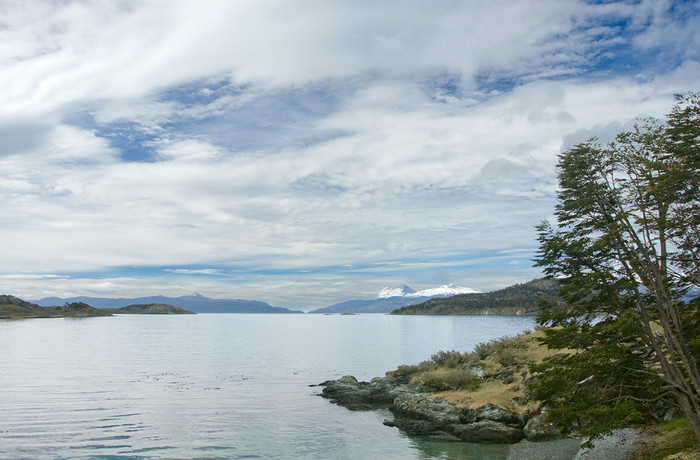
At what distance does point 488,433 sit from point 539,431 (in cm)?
238

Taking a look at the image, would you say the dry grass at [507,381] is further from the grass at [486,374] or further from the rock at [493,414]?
the rock at [493,414]

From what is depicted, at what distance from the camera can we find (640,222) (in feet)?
49.3

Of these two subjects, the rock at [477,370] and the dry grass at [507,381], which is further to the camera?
the rock at [477,370]

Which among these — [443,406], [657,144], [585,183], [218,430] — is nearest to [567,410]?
[585,183]

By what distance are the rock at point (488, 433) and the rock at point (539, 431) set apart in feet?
1.61

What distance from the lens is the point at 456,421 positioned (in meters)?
24.4

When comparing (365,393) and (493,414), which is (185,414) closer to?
(365,393)

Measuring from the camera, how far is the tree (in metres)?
A: 14.2

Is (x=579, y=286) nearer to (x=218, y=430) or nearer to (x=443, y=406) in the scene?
(x=443, y=406)

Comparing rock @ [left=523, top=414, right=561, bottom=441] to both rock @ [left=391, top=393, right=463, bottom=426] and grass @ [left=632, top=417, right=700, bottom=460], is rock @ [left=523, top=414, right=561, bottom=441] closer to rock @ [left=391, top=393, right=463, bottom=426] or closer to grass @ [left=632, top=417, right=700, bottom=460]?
rock @ [left=391, top=393, right=463, bottom=426]

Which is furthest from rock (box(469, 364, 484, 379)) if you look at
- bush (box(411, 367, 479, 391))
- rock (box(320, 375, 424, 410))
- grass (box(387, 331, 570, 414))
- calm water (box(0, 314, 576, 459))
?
calm water (box(0, 314, 576, 459))

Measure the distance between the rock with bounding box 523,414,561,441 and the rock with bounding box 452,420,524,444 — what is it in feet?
1.61

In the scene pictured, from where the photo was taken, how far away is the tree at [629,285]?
14.2 meters

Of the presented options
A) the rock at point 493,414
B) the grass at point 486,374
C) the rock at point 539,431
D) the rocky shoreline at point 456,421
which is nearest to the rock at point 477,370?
the grass at point 486,374
